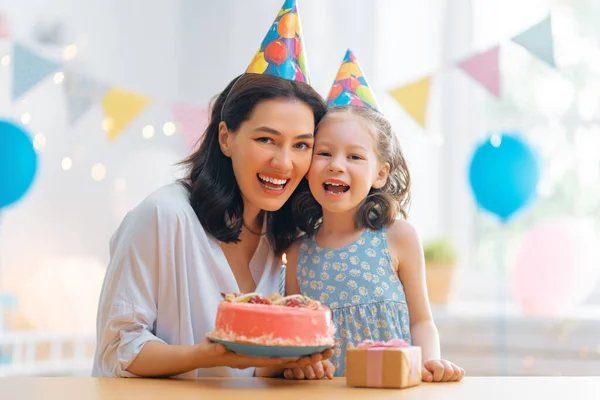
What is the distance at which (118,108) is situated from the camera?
9.89ft

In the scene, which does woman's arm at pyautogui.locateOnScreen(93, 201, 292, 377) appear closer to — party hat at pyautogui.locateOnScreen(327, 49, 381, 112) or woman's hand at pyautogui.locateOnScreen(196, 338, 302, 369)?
woman's hand at pyautogui.locateOnScreen(196, 338, 302, 369)

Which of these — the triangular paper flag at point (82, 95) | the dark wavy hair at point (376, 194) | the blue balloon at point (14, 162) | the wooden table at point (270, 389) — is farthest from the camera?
the triangular paper flag at point (82, 95)

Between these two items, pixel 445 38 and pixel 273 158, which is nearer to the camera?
pixel 273 158

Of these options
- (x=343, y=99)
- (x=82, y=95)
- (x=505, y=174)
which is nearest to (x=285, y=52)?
(x=343, y=99)

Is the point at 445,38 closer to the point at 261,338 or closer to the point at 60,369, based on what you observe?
the point at 60,369

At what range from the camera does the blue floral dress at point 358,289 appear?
60.2 inches

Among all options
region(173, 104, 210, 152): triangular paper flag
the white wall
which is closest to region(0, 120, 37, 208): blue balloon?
the white wall

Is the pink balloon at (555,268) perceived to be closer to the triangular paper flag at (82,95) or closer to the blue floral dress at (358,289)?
the blue floral dress at (358,289)

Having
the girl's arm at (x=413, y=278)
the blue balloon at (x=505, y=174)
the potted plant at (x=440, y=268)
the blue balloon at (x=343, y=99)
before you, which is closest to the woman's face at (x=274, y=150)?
the blue balloon at (x=343, y=99)

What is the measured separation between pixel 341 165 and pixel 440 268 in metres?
1.86

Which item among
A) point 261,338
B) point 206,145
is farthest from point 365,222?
point 261,338

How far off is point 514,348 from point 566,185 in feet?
2.66

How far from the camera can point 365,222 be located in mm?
1640

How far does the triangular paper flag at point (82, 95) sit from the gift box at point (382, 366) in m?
2.19
